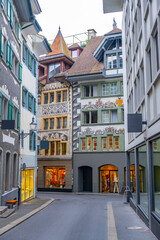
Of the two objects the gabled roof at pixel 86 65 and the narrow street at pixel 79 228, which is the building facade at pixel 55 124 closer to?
the gabled roof at pixel 86 65

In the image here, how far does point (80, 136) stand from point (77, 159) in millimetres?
2493

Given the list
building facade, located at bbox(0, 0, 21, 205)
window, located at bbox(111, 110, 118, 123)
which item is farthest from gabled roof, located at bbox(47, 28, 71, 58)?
building facade, located at bbox(0, 0, 21, 205)

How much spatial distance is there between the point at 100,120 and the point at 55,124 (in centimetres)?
539

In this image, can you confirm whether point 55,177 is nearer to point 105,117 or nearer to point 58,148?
point 58,148

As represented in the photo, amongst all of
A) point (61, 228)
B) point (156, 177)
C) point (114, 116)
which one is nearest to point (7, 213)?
point (61, 228)

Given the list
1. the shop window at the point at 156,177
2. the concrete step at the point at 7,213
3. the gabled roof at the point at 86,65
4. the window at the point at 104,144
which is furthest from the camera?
the gabled roof at the point at 86,65

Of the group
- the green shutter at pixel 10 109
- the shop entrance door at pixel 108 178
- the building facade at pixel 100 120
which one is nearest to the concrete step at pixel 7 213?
the green shutter at pixel 10 109

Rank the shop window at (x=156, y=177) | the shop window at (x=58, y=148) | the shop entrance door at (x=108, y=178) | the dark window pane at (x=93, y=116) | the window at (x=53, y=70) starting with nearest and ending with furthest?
the shop window at (x=156, y=177) < the shop entrance door at (x=108, y=178) < the dark window pane at (x=93, y=116) < the shop window at (x=58, y=148) < the window at (x=53, y=70)

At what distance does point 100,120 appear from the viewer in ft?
109

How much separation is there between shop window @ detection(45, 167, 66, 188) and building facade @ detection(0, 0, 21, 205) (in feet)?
45.6

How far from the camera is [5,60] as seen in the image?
17.3m

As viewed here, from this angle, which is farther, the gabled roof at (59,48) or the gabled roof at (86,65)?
the gabled roof at (59,48)

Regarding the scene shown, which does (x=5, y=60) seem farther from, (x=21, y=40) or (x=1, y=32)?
(x=21, y=40)

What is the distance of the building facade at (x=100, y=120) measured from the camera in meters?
32.4
